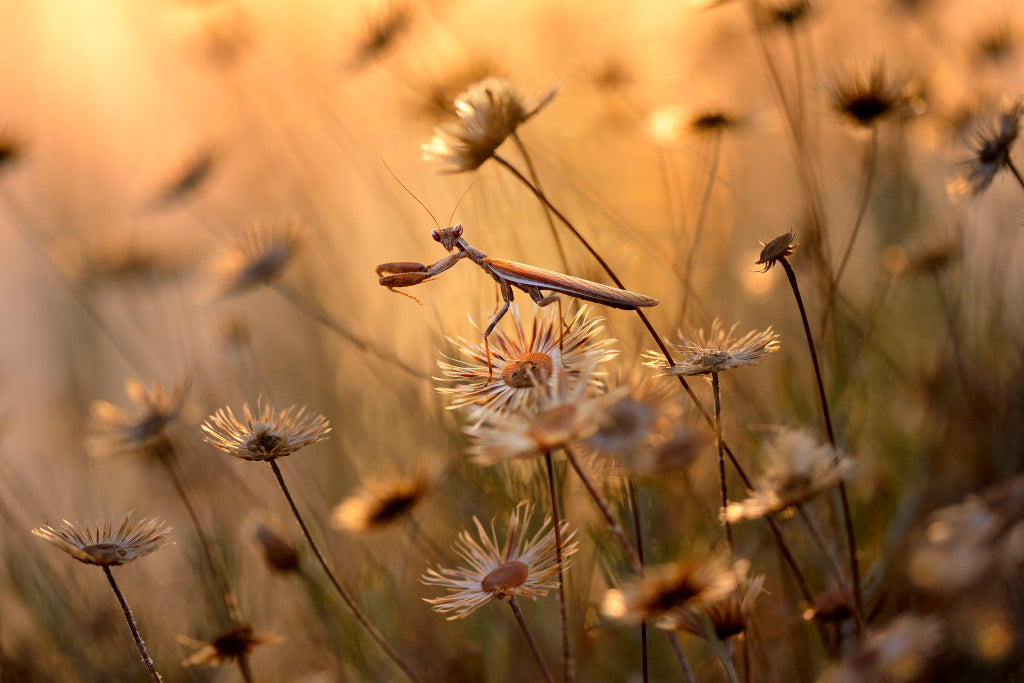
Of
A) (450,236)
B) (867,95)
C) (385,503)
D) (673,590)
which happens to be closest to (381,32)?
(450,236)

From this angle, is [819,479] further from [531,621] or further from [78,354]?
[78,354]

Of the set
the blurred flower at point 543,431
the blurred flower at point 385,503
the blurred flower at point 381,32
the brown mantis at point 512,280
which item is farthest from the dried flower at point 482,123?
the blurred flower at point 381,32

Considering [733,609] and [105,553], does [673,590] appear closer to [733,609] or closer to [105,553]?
[733,609]

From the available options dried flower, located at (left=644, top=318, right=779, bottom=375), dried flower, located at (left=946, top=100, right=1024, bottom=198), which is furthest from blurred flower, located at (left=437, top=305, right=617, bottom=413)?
dried flower, located at (left=946, top=100, right=1024, bottom=198)

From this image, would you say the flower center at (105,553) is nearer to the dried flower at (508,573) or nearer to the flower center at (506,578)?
the dried flower at (508,573)

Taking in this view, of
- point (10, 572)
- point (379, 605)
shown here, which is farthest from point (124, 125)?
point (379, 605)

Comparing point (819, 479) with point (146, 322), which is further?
point (146, 322)

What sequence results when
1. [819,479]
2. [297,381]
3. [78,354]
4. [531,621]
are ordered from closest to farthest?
[819,479] → [531,621] → [297,381] → [78,354]
